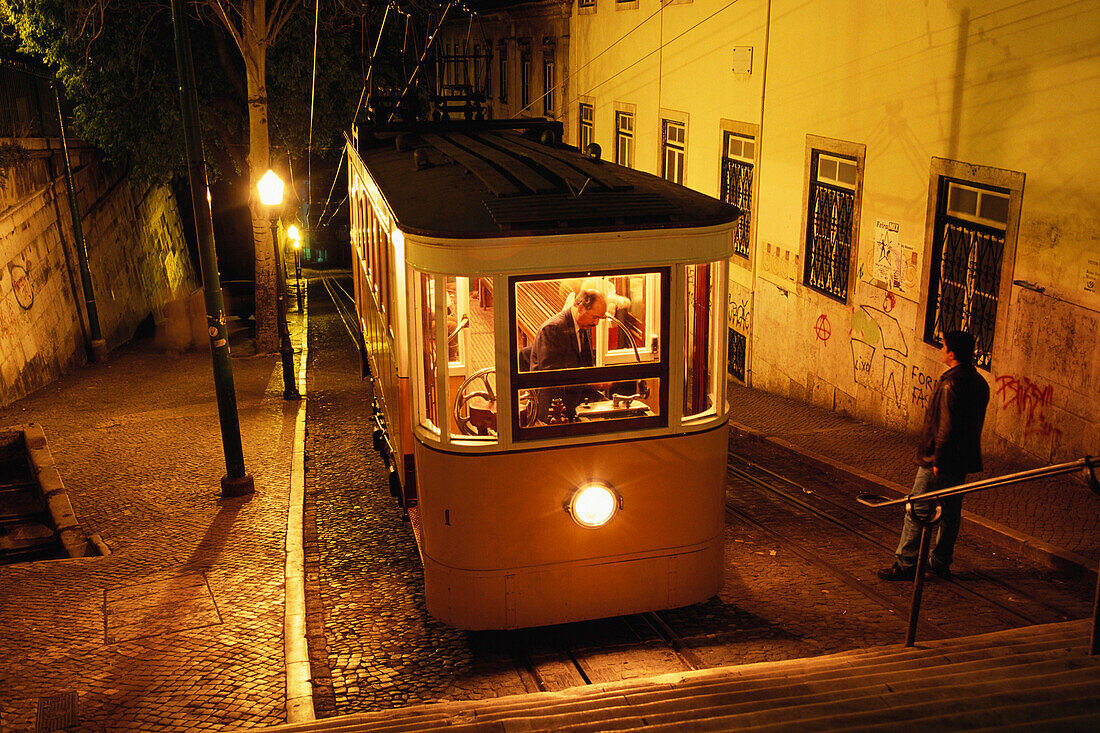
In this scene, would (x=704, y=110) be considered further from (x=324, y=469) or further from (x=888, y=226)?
(x=324, y=469)

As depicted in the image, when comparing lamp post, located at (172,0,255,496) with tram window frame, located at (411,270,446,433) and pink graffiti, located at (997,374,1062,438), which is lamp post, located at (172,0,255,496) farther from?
pink graffiti, located at (997,374,1062,438)

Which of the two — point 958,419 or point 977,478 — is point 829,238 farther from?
point 958,419

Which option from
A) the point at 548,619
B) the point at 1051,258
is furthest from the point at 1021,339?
the point at 548,619

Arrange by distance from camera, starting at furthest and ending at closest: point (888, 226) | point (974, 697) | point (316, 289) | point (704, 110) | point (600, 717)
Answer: point (316, 289) < point (704, 110) < point (888, 226) < point (600, 717) < point (974, 697)

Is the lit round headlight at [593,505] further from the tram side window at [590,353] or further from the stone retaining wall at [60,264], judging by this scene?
the stone retaining wall at [60,264]

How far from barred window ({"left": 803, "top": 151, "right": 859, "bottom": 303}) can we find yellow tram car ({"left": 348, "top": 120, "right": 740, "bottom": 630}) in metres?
5.80

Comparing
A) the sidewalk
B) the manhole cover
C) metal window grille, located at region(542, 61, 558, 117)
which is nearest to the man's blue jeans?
the sidewalk

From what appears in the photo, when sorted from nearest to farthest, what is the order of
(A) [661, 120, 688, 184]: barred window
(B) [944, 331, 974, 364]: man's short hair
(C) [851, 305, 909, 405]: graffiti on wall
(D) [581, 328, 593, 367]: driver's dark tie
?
1. (D) [581, 328, 593, 367]: driver's dark tie
2. (B) [944, 331, 974, 364]: man's short hair
3. (C) [851, 305, 909, 405]: graffiti on wall
4. (A) [661, 120, 688, 184]: barred window

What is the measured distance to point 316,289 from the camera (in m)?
→ 28.9

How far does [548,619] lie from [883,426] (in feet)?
19.9

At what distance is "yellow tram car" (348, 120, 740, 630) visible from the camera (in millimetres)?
5414

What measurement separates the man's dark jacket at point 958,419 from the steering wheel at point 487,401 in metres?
2.62

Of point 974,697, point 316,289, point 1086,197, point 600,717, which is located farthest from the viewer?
point 316,289

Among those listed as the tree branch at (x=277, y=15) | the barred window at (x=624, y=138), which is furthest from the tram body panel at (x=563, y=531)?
the barred window at (x=624, y=138)
